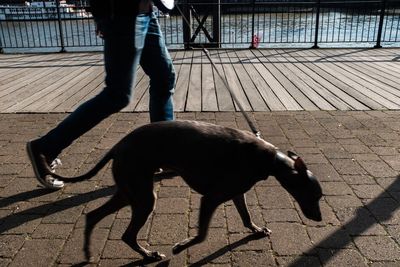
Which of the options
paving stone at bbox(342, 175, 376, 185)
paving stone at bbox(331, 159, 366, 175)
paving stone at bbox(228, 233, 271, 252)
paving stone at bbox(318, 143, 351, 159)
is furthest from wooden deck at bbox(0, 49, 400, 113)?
paving stone at bbox(228, 233, 271, 252)

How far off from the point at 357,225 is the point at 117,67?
2173 millimetres

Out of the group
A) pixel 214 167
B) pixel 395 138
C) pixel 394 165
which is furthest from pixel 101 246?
pixel 395 138

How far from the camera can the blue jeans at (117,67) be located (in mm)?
3098

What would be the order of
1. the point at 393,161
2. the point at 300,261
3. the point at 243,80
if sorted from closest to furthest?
1. the point at 300,261
2. the point at 393,161
3. the point at 243,80

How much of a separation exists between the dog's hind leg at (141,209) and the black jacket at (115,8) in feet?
4.22

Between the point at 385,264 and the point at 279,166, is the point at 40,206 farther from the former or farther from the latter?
the point at 385,264

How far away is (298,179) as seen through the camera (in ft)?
8.27

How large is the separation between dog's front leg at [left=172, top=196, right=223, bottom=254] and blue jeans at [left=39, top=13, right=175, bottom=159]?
120 centimetres

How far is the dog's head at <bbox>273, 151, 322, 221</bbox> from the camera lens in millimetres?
2506

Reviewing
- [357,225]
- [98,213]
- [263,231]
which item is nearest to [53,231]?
[98,213]

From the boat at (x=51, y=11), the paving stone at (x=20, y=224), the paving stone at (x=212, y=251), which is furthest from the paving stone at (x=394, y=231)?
the boat at (x=51, y=11)

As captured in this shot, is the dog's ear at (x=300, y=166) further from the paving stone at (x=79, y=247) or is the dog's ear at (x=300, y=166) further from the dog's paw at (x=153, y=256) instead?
the paving stone at (x=79, y=247)

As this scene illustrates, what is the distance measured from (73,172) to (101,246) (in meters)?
1.33

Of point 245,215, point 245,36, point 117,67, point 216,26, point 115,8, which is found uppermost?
point 115,8
